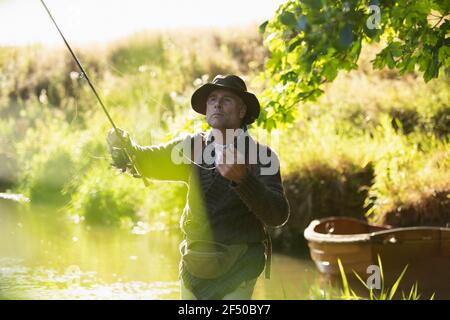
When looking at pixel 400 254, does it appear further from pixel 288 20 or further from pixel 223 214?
pixel 288 20

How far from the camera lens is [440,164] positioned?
9.34 m

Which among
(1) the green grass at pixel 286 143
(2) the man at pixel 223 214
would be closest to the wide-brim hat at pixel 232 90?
(2) the man at pixel 223 214

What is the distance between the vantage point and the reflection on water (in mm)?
8711

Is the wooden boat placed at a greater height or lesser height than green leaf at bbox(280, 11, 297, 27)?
lesser

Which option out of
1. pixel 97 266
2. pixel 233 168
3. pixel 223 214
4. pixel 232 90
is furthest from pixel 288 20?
pixel 97 266

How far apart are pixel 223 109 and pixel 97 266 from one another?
22.8 ft

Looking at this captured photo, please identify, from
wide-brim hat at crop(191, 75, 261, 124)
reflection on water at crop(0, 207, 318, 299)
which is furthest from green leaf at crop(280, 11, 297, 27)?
reflection on water at crop(0, 207, 318, 299)

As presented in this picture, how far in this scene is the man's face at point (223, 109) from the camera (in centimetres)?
351

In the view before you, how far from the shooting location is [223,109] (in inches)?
139

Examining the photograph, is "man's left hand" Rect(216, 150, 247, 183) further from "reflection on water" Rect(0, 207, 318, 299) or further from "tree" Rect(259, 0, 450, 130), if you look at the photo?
"reflection on water" Rect(0, 207, 318, 299)

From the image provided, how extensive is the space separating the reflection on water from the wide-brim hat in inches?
142

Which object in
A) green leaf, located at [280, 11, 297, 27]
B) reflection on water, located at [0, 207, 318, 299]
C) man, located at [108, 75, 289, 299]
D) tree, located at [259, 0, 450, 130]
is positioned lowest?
reflection on water, located at [0, 207, 318, 299]

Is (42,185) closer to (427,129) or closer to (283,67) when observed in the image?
(427,129)
